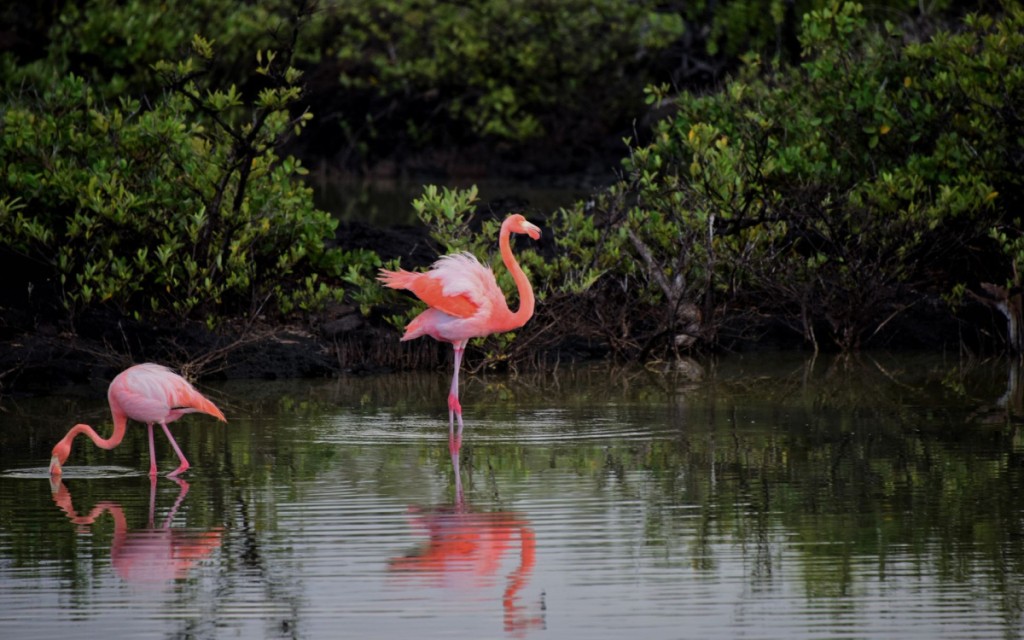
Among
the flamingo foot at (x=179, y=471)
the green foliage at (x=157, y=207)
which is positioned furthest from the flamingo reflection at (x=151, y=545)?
the green foliage at (x=157, y=207)

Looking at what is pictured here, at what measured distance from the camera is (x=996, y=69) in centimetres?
1412

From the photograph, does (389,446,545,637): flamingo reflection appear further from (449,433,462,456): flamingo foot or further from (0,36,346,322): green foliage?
(0,36,346,322): green foliage

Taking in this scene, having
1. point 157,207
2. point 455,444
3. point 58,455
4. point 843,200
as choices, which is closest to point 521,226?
point 455,444

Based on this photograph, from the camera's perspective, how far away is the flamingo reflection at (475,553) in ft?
21.2

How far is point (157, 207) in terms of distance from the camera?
13.8 meters

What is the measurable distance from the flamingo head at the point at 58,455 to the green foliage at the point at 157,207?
4.42m

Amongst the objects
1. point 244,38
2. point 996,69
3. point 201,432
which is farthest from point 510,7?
point 201,432

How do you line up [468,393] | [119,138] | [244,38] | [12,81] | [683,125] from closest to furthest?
[468,393], [119,138], [683,125], [12,81], [244,38]

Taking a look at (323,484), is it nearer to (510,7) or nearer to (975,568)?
(975,568)

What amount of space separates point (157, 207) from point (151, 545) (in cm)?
668

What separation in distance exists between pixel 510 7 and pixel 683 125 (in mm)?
15907

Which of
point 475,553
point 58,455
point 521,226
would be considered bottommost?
point 475,553

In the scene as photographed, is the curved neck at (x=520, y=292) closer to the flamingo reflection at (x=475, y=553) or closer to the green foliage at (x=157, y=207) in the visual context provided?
the green foliage at (x=157, y=207)

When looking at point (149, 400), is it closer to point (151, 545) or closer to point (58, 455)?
point (58, 455)
